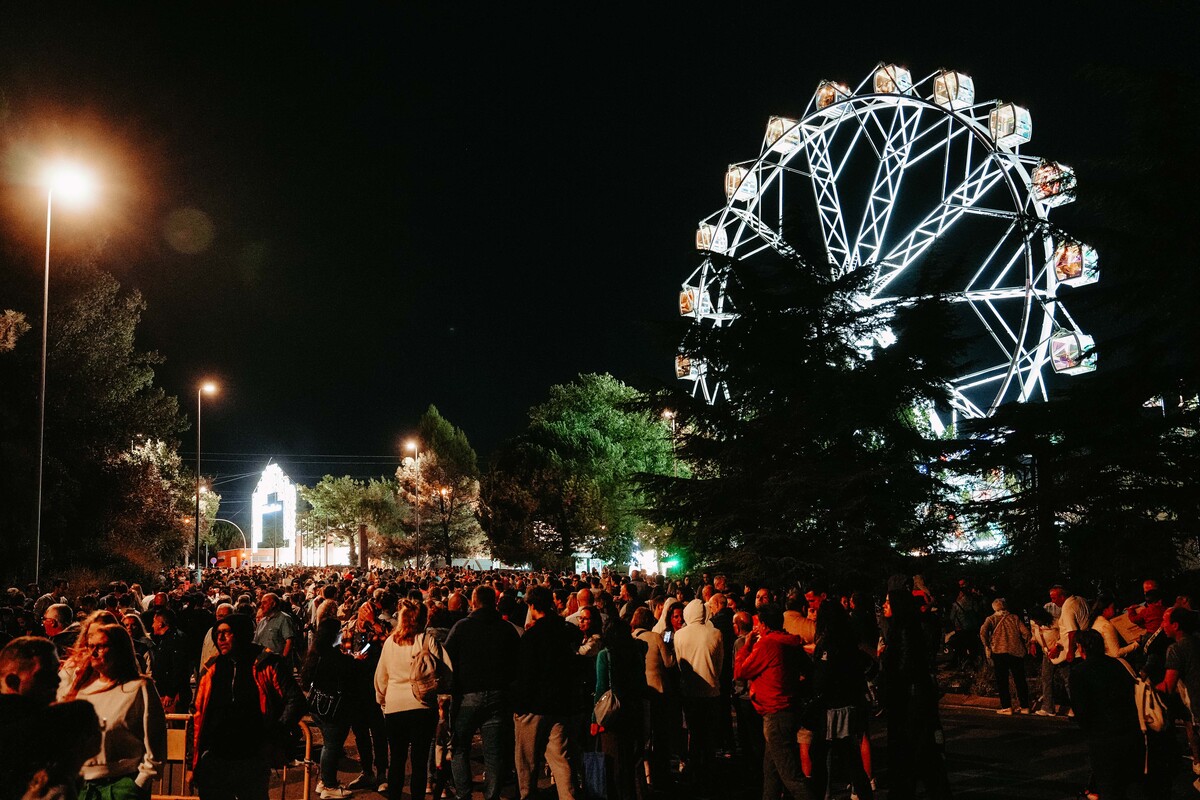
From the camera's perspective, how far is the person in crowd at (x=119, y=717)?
17.6 ft

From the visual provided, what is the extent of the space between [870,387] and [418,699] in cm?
1452

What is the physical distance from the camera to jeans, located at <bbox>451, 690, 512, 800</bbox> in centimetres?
831

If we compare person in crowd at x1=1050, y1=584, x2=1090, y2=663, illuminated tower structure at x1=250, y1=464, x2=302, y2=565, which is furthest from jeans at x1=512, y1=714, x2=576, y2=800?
illuminated tower structure at x1=250, y1=464, x2=302, y2=565

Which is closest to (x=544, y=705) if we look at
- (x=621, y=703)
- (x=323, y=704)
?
(x=621, y=703)

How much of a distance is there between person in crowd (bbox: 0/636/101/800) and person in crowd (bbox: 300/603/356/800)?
15.5 ft

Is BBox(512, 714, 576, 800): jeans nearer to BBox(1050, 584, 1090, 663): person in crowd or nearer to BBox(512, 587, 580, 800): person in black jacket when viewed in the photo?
BBox(512, 587, 580, 800): person in black jacket

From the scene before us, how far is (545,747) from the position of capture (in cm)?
819

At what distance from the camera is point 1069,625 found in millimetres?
11906

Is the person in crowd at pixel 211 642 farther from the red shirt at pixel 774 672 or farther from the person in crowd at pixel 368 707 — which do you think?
the red shirt at pixel 774 672

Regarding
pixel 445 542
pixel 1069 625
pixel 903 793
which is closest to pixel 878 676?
pixel 903 793

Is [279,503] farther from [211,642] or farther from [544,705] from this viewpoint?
[544,705]

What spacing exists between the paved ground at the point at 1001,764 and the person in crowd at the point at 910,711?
122cm

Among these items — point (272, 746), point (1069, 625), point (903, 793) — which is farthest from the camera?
point (1069, 625)

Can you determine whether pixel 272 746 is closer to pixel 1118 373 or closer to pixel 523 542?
pixel 1118 373
